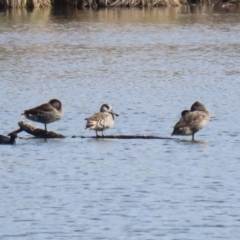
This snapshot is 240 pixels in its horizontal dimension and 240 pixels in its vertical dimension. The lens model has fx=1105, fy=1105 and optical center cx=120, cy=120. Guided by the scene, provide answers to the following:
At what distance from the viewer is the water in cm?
1152

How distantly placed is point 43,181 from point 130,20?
2954cm

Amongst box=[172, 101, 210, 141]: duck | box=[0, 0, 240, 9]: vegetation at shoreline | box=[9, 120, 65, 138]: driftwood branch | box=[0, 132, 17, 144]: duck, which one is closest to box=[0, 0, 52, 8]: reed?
box=[0, 0, 240, 9]: vegetation at shoreline

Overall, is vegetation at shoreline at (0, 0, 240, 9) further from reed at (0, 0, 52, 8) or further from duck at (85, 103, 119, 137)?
duck at (85, 103, 119, 137)

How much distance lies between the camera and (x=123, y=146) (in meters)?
16.0

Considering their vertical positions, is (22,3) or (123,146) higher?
(123,146)

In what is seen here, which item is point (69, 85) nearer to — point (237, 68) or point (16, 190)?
point (237, 68)

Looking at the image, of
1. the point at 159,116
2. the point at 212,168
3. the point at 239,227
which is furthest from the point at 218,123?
the point at 239,227

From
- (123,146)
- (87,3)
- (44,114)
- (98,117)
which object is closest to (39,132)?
(44,114)

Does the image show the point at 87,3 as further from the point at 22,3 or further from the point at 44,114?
the point at 44,114

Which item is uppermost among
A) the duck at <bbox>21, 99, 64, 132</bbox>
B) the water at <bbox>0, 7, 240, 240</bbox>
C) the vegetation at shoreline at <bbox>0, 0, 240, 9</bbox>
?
the duck at <bbox>21, 99, 64, 132</bbox>

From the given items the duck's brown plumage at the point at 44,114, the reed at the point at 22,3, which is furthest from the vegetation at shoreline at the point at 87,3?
the duck's brown plumage at the point at 44,114

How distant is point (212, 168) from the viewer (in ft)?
47.4

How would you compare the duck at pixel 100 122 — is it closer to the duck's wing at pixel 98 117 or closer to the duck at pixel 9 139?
the duck's wing at pixel 98 117

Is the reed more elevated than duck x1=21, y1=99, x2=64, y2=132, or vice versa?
duck x1=21, y1=99, x2=64, y2=132
